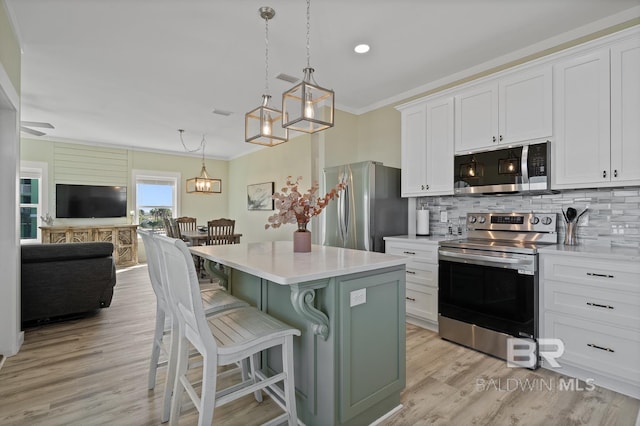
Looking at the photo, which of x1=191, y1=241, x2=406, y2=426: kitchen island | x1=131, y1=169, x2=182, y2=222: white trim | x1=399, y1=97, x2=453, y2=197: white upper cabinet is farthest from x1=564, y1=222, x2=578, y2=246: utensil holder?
x1=131, y1=169, x2=182, y2=222: white trim

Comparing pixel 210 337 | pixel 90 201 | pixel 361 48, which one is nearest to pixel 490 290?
pixel 210 337

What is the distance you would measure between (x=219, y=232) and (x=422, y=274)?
3.38 metres

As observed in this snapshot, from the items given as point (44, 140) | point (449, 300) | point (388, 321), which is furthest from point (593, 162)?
point (44, 140)

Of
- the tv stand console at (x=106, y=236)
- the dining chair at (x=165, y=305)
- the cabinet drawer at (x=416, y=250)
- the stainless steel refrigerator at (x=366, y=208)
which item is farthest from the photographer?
the tv stand console at (x=106, y=236)

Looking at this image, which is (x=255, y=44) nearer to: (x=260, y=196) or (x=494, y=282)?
(x=494, y=282)

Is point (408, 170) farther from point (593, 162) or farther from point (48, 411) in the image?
point (48, 411)

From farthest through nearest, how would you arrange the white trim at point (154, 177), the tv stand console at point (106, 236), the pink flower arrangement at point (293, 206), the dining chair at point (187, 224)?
the white trim at point (154, 177) < the dining chair at point (187, 224) < the tv stand console at point (106, 236) < the pink flower arrangement at point (293, 206)

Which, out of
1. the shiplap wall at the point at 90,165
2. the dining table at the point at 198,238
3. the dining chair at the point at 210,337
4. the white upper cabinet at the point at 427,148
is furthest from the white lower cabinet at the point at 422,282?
Answer: the shiplap wall at the point at 90,165

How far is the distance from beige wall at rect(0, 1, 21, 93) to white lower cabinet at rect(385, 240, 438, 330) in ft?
12.0

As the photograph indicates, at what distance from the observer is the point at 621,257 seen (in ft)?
6.66

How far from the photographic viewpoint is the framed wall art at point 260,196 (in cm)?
677

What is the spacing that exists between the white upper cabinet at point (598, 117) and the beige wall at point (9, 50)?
166 inches

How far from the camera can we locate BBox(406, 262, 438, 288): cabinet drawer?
10.1ft

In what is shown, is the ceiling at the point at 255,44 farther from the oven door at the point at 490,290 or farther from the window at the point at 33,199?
the window at the point at 33,199
